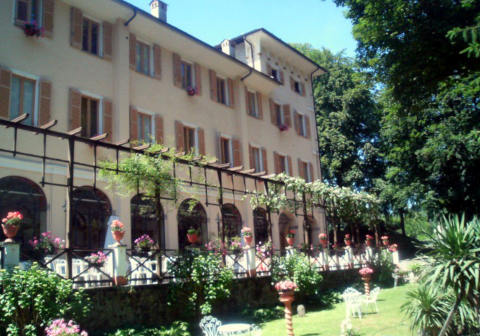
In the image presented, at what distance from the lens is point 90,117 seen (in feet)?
51.0

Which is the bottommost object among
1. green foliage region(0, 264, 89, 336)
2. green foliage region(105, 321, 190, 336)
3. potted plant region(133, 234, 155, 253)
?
green foliage region(105, 321, 190, 336)

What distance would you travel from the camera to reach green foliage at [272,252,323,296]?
1390cm

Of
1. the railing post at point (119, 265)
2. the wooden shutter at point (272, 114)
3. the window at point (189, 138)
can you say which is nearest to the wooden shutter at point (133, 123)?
the window at point (189, 138)

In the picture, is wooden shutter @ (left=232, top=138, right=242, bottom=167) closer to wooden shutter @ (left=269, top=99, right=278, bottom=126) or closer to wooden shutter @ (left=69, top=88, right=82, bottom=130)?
wooden shutter @ (left=269, top=99, right=278, bottom=126)

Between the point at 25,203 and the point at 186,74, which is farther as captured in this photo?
the point at 186,74

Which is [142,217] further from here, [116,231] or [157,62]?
[116,231]

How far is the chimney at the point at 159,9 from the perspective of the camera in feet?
63.4

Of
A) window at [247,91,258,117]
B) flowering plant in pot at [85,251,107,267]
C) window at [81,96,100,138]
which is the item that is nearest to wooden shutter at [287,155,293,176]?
window at [247,91,258,117]

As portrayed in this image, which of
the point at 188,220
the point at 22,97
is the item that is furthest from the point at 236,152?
the point at 22,97

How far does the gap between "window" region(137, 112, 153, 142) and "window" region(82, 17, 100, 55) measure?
269cm

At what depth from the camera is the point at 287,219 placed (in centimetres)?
2405

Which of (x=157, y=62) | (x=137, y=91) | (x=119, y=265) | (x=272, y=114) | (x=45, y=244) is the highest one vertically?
(x=157, y=62)

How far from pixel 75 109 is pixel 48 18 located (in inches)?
116

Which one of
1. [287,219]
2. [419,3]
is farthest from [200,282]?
[287,219]
